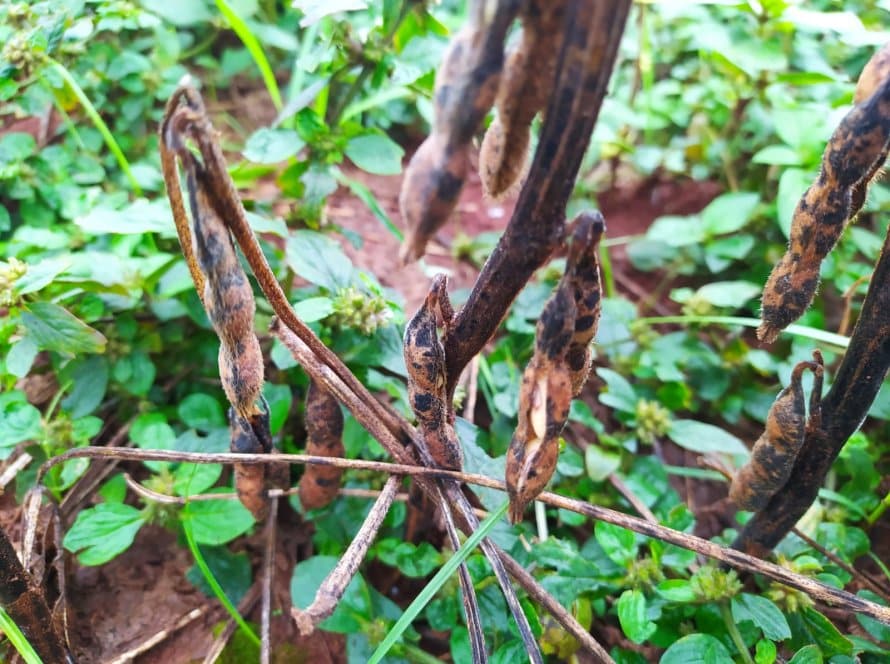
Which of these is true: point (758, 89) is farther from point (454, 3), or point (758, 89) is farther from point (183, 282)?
point (183, 282)

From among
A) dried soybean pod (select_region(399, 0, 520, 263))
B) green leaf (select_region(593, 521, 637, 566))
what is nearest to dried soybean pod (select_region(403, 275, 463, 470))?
dried soybean pod (select_region(399, 0, 520, 263))

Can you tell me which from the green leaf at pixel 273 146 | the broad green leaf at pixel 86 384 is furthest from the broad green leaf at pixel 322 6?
the broad green leaf at pixel 86 384

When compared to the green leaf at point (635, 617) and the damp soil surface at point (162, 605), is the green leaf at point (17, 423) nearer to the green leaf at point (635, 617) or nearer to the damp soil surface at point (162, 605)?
the damp soil surface at point (162, 605)

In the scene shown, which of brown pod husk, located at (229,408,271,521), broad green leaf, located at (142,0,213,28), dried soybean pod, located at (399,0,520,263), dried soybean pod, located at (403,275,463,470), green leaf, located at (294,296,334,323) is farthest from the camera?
broad green leaf, located at (142,0,213,28)

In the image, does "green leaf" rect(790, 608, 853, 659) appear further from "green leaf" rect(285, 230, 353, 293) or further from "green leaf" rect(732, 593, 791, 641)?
"green leaf" rect(285, 230, 353, 293)

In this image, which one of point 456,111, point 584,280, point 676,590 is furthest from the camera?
point 676,590

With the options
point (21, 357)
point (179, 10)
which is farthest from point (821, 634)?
point (179, 10)

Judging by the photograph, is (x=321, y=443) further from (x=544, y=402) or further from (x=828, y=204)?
(x=828, y=204)
